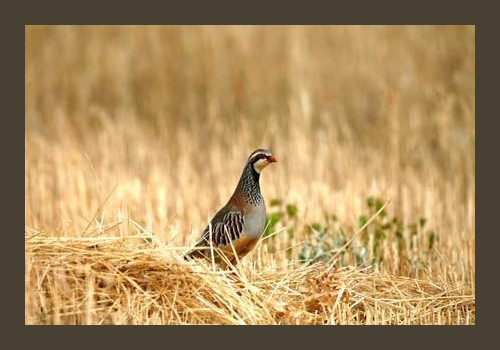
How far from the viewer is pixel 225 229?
7.67 meters

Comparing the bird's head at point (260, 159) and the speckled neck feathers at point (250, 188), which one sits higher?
the bird's head at point (260, 159)

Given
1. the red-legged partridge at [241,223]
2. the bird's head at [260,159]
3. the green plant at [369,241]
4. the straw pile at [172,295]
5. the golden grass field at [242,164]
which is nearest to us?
the straw pile at [172,295]

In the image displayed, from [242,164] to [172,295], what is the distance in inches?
233

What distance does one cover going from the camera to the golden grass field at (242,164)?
6.87 m

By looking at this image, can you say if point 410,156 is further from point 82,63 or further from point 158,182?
point 82,63

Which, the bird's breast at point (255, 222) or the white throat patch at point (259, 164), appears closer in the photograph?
the bird's breast at point (255, 222)

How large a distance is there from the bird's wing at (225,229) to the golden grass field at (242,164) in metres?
0.17

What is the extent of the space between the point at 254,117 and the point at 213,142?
1190 millimetres

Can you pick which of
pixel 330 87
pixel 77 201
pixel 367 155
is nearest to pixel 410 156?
pixel 367 155

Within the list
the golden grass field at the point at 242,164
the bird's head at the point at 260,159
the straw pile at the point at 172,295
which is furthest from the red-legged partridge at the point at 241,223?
the straw pile at the point at 172,295

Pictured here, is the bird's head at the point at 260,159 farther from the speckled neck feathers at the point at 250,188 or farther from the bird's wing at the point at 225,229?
the bird's wing at the point at 225,229

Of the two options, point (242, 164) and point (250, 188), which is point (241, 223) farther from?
point (242, 164)

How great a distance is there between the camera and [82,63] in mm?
15469

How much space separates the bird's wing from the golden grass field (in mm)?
174
